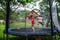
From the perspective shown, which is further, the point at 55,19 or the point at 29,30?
the point at 29,30

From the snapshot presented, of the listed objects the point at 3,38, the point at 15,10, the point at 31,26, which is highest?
the point at 15,10

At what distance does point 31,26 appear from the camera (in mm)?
4211

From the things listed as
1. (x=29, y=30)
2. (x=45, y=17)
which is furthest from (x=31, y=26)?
(x=45, y=17)

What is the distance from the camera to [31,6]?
13.8ft

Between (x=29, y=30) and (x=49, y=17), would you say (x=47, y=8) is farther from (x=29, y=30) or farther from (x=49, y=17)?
(x=29, y=30)

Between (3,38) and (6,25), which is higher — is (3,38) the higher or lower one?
the lower one

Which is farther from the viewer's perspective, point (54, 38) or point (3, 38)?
point (3, 38)

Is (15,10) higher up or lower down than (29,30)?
higher up

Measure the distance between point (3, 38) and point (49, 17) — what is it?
1.26m

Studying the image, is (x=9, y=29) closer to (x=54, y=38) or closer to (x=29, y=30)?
(x=29, y=30)

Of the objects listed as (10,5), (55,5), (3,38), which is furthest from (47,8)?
(3,38)

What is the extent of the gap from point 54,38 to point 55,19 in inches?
17.7

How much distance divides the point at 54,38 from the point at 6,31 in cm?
114

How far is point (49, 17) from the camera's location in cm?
409
